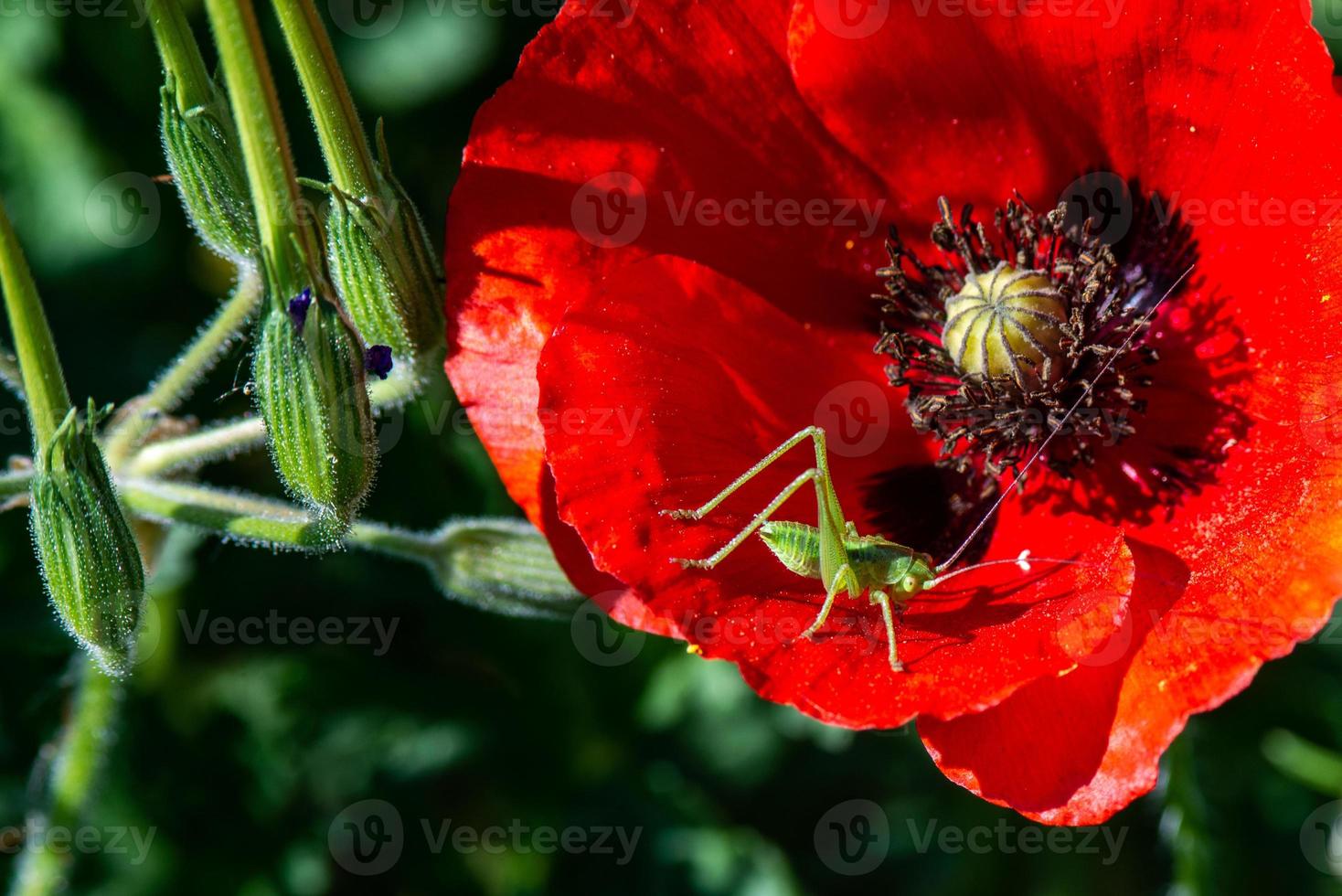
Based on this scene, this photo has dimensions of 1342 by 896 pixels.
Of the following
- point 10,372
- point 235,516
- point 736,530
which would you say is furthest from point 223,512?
point 736,530

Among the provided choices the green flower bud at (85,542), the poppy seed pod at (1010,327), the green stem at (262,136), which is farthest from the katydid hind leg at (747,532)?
the green flower bud at (85,542)

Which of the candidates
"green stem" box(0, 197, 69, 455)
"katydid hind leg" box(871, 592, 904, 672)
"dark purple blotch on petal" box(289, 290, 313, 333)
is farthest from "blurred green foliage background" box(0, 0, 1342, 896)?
"dark purple blotch on petal" box(289, 290, 313, 333)

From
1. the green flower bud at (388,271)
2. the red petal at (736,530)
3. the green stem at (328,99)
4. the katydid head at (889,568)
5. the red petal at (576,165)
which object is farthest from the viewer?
the red petal at (576,165)

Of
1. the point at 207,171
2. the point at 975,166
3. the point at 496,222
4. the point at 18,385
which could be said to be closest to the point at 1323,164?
the point at 975,166

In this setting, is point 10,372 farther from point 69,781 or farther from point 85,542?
point 69,781

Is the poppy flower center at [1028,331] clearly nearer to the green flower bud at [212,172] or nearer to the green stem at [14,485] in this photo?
the green flower bud at [212,172]

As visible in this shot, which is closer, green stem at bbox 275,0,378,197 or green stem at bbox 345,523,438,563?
green stem at bbox 275,0,378,197

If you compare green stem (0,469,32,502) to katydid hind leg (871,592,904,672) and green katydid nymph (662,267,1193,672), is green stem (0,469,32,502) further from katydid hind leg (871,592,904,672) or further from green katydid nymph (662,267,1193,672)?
katydid hind leg (871,592,904,672)
